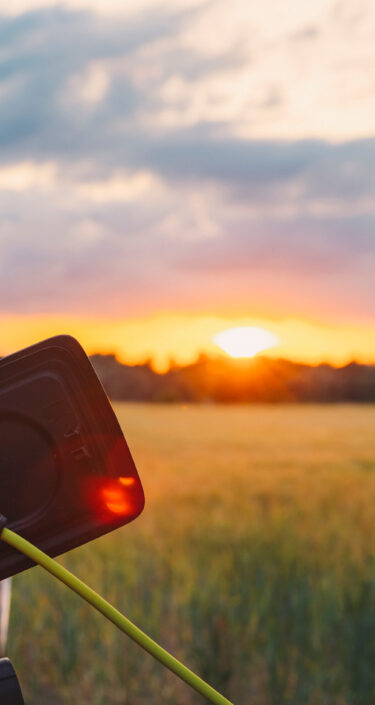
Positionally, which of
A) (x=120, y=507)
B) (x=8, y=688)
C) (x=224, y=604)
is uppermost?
(x=120, y=507)

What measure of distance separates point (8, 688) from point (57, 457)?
0.24 m

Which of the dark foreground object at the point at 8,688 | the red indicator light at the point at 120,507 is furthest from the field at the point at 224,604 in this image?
the red indicator light at the point at 120,507

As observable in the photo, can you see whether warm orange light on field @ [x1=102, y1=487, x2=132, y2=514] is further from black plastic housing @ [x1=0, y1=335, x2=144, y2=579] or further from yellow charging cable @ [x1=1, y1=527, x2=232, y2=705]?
yellow charging cable @ [x1=1, y1=527, x2=232, y2=705]

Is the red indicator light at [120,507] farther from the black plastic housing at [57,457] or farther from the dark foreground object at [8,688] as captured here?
the dark foreground object at [8,688]

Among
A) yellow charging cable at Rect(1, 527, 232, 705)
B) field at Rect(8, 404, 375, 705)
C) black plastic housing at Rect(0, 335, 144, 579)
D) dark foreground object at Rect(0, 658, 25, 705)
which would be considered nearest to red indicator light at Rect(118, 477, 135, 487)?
black plastic housing at Rect(0, 335, 144, 579)

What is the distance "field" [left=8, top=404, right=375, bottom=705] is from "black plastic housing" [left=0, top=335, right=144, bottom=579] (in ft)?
8.73

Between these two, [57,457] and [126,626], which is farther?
[57,457]

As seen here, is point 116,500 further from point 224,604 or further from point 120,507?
point 224,604

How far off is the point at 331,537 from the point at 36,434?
4.02m

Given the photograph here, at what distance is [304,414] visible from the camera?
1409cm

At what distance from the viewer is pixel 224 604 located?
370cm

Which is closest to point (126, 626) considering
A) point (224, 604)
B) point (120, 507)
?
point (120, 507)

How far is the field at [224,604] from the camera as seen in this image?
3.30 m

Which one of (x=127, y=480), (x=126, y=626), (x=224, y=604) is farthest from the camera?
(x=224, y=604)
